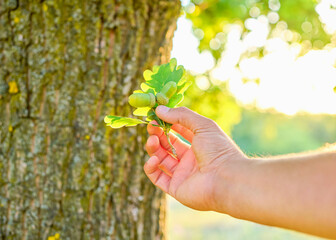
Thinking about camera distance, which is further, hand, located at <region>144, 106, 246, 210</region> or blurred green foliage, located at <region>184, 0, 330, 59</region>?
blurred green foliage, located at <region>184, 0, 330, 59</region>

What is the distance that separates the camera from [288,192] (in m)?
1.00

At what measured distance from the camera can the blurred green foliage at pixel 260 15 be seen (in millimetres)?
3061

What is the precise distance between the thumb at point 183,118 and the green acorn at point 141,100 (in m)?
0.04

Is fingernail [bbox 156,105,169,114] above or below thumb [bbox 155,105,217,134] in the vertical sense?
above

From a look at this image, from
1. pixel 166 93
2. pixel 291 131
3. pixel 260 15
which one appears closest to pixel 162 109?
pixel 166 93

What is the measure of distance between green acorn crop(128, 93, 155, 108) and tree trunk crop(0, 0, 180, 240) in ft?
2.52

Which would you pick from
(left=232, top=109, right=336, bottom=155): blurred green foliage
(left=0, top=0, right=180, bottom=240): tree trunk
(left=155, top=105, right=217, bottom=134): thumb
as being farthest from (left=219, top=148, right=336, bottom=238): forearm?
(left=232, top=109, right=336, bottom=155): blurred green foliage

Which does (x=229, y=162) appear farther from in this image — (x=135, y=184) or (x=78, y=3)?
(x=78, y=3)

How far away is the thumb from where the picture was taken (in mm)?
1203

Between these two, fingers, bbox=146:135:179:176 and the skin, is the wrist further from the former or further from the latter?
fingers, bbox=146:135:179:176

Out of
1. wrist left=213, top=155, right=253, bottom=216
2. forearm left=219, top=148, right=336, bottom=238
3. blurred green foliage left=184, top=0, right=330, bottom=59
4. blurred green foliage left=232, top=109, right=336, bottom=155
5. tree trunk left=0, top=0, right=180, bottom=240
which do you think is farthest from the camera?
blurred green foliage left=232, top=109, right=336, bottom=155

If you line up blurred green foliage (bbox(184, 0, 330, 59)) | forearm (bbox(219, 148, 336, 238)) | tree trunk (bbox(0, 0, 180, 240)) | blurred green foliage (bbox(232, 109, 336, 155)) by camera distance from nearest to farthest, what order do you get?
forearm (bbox(219, 148, 336, 238)) → tree trunk (bbox(0, 0, 180, 240)) → blurred green foliage (bbox(184, 0, 330, 59)) → blurred green foliage (bbox(232, 109, 336, 155))

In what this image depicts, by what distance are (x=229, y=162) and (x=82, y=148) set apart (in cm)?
96

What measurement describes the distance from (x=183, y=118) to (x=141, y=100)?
→ 18cm
